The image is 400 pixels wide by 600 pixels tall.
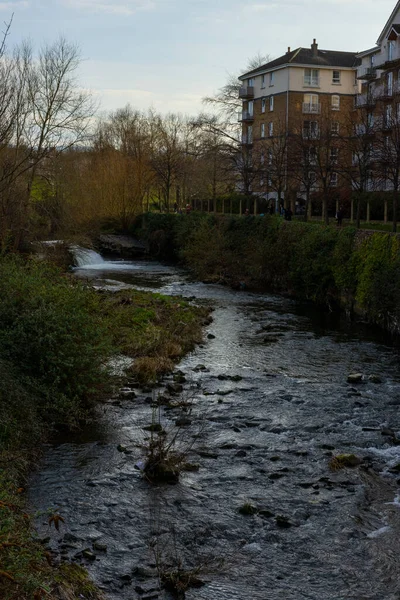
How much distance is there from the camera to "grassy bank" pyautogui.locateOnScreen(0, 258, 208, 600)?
23.6 feet

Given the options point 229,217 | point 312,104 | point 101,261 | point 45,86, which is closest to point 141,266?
point 101,261

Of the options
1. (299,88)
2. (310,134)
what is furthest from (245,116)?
(310,134)

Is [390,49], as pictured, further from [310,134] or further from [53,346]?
[53,346]

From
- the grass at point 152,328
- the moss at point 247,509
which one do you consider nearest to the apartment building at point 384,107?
the grass at point 152,328

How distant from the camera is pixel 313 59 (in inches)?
2771

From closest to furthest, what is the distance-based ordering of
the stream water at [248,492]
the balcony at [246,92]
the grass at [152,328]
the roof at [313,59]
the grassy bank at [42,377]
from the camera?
the grassy bank at [42,377] → the stream water at [248,492] → the grass at [152,328] → the roof at [313,59] → the balcony at [246,92]

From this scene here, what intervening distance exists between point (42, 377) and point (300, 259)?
21.0 metres

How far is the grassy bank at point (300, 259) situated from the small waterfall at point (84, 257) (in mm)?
5519

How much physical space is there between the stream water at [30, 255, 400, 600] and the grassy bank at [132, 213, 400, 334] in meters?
7.50

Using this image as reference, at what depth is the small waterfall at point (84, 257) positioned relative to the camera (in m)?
42.8

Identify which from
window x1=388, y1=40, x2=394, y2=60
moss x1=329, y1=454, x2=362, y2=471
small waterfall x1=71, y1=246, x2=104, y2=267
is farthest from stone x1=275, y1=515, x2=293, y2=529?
window x1=388, y1=40, x2=394, y2=60

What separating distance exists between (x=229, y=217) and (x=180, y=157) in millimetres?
27147

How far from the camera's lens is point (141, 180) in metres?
59.5

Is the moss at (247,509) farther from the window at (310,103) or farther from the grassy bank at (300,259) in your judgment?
the window at (310,103)
